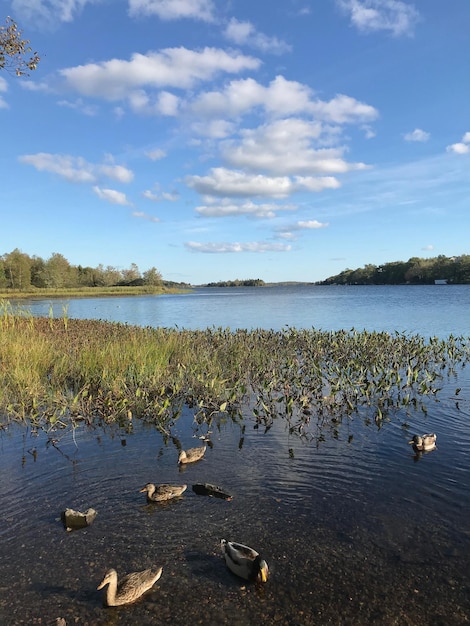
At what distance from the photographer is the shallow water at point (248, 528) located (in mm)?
5258

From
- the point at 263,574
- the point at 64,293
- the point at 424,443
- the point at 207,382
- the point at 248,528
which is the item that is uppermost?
the point at 64,293

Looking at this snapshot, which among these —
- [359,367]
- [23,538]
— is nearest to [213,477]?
[23,538]

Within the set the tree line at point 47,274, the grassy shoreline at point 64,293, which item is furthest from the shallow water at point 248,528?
the tree line at point 47,274

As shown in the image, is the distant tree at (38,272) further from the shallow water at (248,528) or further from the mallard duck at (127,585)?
the mallard duck at (127,585)

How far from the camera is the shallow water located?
5258mm

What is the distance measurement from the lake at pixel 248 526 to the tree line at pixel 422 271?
150m

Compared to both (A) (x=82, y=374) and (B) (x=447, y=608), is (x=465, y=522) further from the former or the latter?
(A) (x=82, y=374)

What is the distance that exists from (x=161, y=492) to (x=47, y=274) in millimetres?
128884

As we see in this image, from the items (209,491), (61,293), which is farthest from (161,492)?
(61,293)

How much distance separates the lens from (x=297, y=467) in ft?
29.4

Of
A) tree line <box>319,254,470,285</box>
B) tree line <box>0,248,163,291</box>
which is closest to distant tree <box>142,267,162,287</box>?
tree line <box>0,248,163,291</box>

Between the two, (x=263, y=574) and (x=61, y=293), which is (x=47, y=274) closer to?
(x=61, y=293)

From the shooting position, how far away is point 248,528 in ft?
22.3

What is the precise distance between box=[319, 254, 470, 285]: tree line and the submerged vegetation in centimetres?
14214
